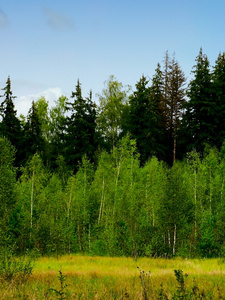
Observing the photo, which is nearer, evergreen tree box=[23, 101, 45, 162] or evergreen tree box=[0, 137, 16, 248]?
evergreen tree box=[0, 137, 16, 248]

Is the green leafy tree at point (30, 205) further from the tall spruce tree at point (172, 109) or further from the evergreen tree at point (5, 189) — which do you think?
the tall spruce tree at point (172, 109)

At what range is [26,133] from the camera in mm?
45438

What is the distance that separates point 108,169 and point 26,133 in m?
19.5

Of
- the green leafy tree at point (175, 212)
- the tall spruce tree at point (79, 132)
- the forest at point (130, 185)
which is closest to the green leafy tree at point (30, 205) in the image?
the forest at point (130, 185)

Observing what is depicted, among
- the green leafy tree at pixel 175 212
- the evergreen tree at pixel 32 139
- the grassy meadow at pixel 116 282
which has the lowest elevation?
the grassy meadow at pixel 116 282

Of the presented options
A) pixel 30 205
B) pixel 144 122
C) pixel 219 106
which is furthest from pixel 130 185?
pixel 219 106

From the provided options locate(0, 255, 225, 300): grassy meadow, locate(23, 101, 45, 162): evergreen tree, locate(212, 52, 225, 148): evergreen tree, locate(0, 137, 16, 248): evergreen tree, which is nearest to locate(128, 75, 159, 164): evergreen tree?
locate(212, 52, 225, 148): evergreen tree

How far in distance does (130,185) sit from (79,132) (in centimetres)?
2017

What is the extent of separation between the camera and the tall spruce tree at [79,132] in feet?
146

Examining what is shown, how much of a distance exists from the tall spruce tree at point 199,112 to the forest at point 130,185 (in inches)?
5.2

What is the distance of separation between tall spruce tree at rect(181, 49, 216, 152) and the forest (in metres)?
0.13

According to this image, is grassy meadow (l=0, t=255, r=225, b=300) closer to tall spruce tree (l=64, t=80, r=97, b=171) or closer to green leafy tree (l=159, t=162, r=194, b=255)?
green leafy tree (l=159, t=162, r=194, b=255)

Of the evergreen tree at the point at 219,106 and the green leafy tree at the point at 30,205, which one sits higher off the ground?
the evergreen tree at the point at 219,106

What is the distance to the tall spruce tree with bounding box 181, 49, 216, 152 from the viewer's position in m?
40.9
